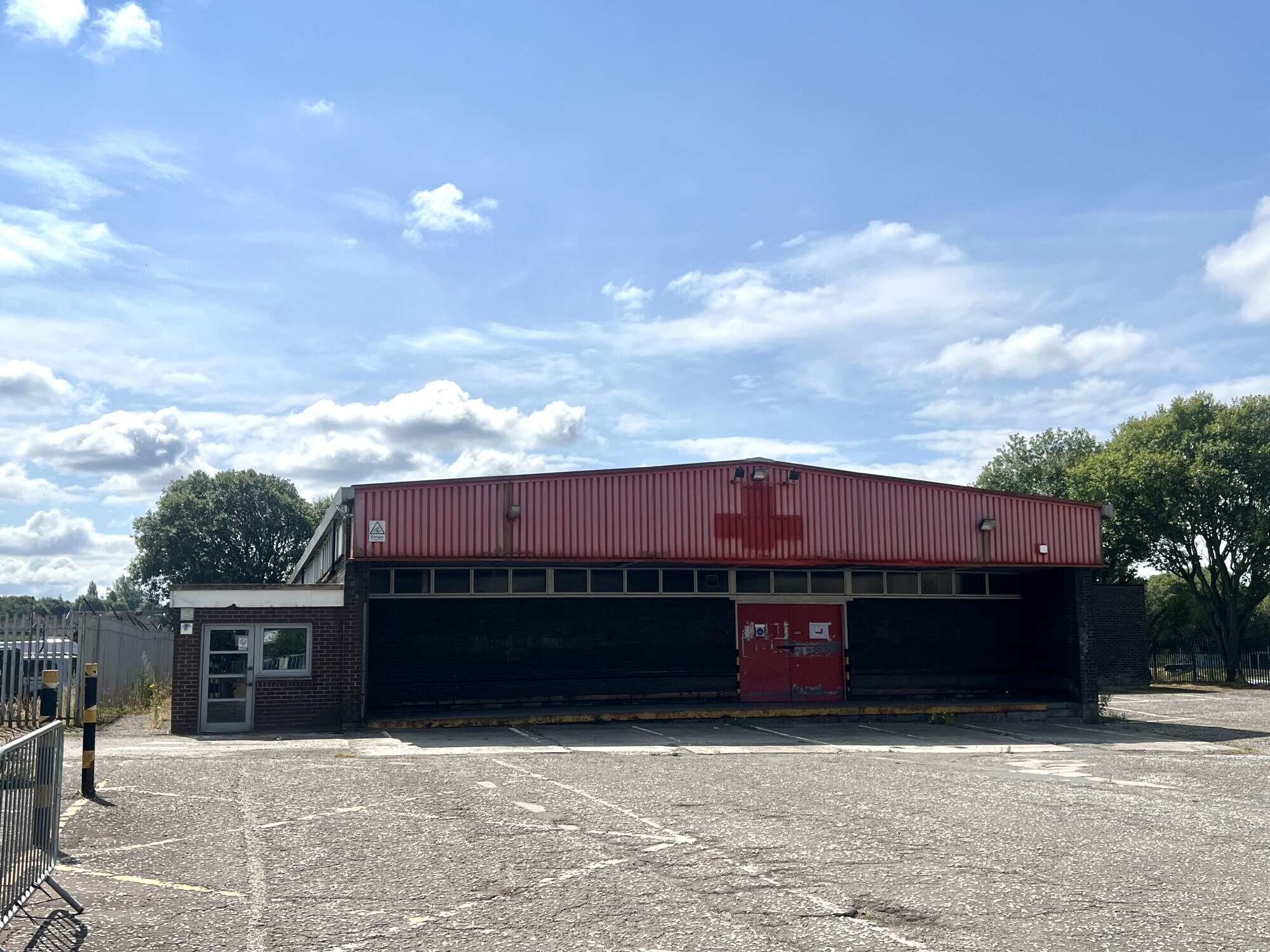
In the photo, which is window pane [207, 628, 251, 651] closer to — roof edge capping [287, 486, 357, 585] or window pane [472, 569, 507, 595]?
roof edge capping [287, 486, 357, 585]

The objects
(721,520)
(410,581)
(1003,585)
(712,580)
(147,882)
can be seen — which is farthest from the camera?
(1003,585)

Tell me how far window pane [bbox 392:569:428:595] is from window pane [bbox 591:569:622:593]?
3586 millimetres

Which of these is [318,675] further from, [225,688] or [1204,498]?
[1204,498]

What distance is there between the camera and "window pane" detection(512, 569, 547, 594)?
23.9 metres

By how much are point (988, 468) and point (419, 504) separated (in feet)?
Answer: 172

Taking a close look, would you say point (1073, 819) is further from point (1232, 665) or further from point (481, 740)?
point (1232, 665)

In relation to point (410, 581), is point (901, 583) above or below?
below

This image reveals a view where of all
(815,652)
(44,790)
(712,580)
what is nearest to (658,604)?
(712,580)

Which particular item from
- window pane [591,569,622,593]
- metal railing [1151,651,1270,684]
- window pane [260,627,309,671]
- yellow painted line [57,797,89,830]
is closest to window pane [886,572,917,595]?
window pane [591,569,622,593]

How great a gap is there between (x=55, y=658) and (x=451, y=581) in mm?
7711

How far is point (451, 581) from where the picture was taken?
23.4 m

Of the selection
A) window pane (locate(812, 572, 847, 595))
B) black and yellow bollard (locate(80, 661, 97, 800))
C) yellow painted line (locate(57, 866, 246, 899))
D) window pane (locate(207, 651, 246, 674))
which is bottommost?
yellow painted line (locate(57, 866, 246, 899))


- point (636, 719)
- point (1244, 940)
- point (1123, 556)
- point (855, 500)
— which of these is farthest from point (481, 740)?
point (1123, 556)

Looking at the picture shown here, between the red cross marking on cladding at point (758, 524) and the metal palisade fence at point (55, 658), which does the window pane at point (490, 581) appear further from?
the metal palisade fence at point (55, 658)
